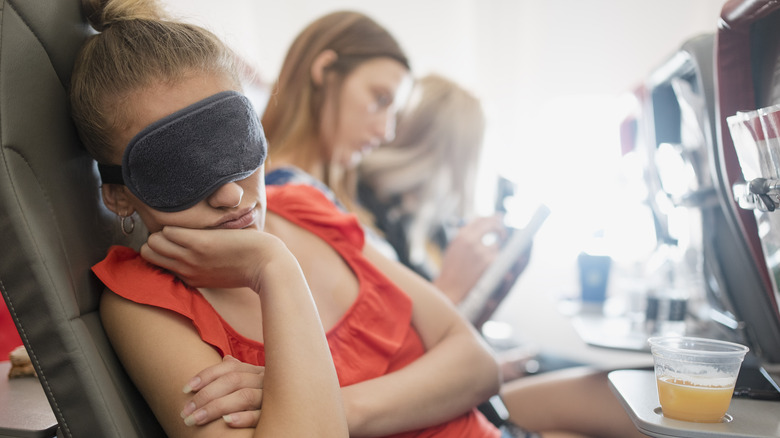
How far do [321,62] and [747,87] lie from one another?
121cm

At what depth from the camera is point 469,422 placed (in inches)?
→ 44.7

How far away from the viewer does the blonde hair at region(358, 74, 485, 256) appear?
2729 millimetres

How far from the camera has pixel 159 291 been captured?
35.8 inches

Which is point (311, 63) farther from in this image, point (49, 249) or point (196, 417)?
point (196, 417)

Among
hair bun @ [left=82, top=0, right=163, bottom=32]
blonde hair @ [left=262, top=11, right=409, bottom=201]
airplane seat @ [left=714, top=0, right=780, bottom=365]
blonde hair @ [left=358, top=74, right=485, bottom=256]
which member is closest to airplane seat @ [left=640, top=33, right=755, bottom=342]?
airplane seat @ [left=714, top=0, right=780, bottom=365]

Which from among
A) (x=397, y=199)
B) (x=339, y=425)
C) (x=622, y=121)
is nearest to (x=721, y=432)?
(x=339, y=425)

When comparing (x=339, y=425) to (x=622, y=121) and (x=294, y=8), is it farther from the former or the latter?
(x=294, y=8)

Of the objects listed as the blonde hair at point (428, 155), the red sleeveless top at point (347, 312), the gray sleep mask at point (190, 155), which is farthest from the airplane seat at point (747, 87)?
the blonde hair at point (428, 155)

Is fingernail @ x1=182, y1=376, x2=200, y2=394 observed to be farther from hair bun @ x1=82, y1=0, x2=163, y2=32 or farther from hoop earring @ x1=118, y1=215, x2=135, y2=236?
hair bun @ x1=82, y1=0, x2=163, y2=32

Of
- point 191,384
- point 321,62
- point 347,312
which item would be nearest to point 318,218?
point 347,312

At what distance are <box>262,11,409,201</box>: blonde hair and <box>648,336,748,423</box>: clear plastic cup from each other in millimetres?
1315

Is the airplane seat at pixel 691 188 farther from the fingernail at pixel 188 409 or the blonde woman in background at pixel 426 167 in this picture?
the blonde woman in background at pixel 426 167

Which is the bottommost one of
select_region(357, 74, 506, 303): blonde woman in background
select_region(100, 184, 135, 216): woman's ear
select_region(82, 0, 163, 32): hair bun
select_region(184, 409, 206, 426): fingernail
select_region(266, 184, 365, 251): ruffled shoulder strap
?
select_region(357, 74, 506, 303): blonde woman in background

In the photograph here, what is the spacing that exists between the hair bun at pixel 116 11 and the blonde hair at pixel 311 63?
805 millimetres
